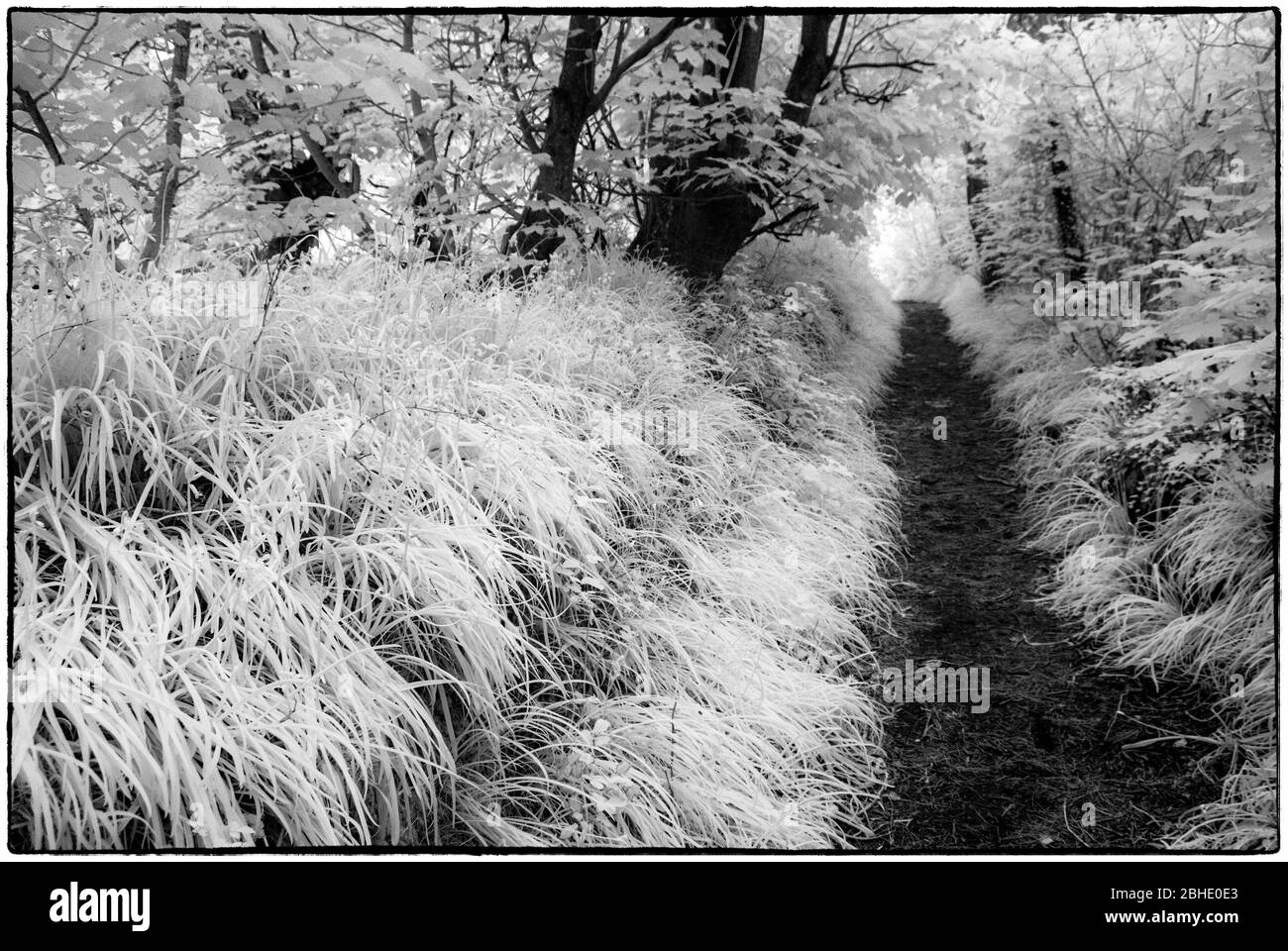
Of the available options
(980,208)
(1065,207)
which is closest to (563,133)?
(1065,207)

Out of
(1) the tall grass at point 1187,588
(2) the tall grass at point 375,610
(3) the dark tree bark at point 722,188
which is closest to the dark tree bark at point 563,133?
(3) the dark tree bark at point 722,188

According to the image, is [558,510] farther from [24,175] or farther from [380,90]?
[24,175]

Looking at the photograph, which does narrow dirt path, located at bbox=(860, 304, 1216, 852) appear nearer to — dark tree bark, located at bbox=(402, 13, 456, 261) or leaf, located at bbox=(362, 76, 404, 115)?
leaf, located at bbox=(362, 76, 404, 115)

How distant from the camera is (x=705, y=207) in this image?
16.8ft

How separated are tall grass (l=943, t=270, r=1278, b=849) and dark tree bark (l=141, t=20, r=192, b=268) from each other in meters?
3.62

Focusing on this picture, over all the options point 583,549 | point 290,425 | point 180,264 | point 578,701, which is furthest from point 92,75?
point 578,701

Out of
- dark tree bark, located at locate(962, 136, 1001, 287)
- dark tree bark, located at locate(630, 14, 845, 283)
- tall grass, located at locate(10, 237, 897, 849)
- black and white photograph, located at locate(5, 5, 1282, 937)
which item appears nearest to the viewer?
tall grass, located at locate(10, 237, 897, 849)

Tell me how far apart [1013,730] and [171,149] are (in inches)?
141

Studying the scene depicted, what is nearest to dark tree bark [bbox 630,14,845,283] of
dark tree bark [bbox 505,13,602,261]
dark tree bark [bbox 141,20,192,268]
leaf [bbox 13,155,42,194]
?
dark tree bark [bbox 505,13,602,261]

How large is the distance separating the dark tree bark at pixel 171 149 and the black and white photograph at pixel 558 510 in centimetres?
4

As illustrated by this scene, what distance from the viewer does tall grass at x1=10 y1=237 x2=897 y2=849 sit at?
1.45 m

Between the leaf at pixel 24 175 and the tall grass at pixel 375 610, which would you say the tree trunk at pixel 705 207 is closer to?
the tall grass at pixel 375 610

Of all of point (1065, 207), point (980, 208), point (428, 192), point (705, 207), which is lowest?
point (428, 192)

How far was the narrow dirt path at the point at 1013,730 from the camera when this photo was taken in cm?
219
